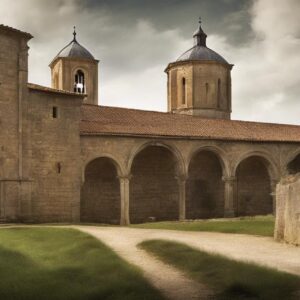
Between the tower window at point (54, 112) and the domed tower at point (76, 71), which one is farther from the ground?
the domed tower at point (76, 71)

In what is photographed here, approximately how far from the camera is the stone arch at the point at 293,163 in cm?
3775

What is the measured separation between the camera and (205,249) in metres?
14.6

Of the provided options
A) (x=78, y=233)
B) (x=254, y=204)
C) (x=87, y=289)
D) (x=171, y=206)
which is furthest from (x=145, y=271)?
(x=254, y=204)

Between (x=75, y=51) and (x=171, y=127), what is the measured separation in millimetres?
15486

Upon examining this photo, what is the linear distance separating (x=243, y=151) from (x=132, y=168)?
7096 millimetres

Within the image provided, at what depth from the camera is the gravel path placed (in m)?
9.84

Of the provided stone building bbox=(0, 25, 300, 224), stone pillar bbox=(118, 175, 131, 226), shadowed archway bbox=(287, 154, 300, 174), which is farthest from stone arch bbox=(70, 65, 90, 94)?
shadowed archway bbox=(287, 154, 300, 174)

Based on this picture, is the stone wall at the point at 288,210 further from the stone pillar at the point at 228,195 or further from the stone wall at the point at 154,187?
the stone wall at the point at 154,187

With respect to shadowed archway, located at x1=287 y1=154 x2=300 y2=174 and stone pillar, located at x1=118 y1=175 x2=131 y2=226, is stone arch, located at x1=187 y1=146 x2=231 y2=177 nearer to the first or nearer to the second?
shadowed archway, located at x1=287 y1=154 x2=300 y2=174

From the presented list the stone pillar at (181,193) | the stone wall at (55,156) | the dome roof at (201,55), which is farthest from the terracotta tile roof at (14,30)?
the dome roof at (201,55)

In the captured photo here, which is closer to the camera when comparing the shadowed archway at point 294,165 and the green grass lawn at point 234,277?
the green grass lawn at point 234,277

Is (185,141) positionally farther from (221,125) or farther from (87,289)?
(87,289)

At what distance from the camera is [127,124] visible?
33750mm

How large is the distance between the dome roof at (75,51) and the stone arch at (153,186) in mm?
14457
